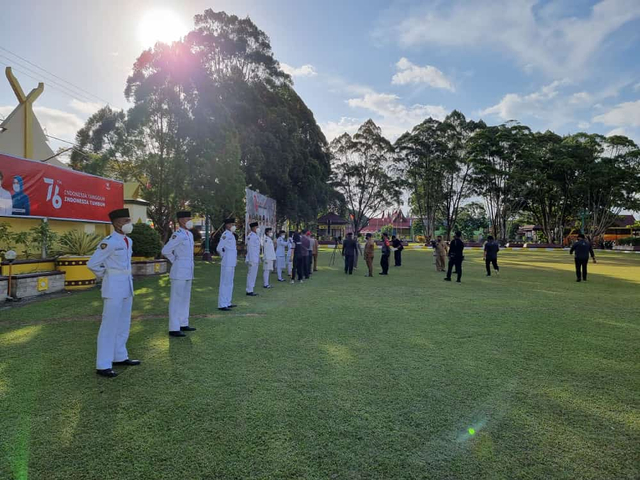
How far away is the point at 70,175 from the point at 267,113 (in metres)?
13.2

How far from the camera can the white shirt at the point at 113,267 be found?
416 centimetres

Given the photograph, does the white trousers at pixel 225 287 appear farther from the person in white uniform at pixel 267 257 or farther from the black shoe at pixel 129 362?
the person in white uniform at pixel 267 257

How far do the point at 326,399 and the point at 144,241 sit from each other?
39.1 ft

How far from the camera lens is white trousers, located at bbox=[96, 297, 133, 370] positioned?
407 centimetres

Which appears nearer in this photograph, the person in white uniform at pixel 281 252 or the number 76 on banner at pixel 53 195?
the number 76 on banner at pixel 53 195

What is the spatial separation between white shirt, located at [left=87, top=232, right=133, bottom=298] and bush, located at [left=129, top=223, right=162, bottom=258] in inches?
384

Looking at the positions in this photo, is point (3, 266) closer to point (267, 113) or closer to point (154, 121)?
point (154, 121)

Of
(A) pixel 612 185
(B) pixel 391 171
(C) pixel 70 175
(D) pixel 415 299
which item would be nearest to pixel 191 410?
(D) pixel 415 299

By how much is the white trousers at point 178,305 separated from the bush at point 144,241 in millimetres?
8429

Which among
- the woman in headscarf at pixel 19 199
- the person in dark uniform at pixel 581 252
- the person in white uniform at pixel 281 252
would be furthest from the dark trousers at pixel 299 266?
the person in dark uniform at pixel 581 252

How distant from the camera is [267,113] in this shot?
22.5 m

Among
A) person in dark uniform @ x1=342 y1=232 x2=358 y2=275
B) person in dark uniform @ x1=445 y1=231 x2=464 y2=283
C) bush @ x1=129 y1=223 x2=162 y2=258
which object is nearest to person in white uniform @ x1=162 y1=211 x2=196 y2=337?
bush @ x1=129 y1=223 x2=162 y2=258

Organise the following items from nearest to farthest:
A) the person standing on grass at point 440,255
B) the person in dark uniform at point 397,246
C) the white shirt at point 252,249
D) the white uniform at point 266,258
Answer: the white shirt at point 252,249 < the white uniform at point 266,258 < the person standing on grass at point 440,255 < the person in dark uniform at point 397,246

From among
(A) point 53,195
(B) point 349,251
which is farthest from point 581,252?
(A) point 53,195
